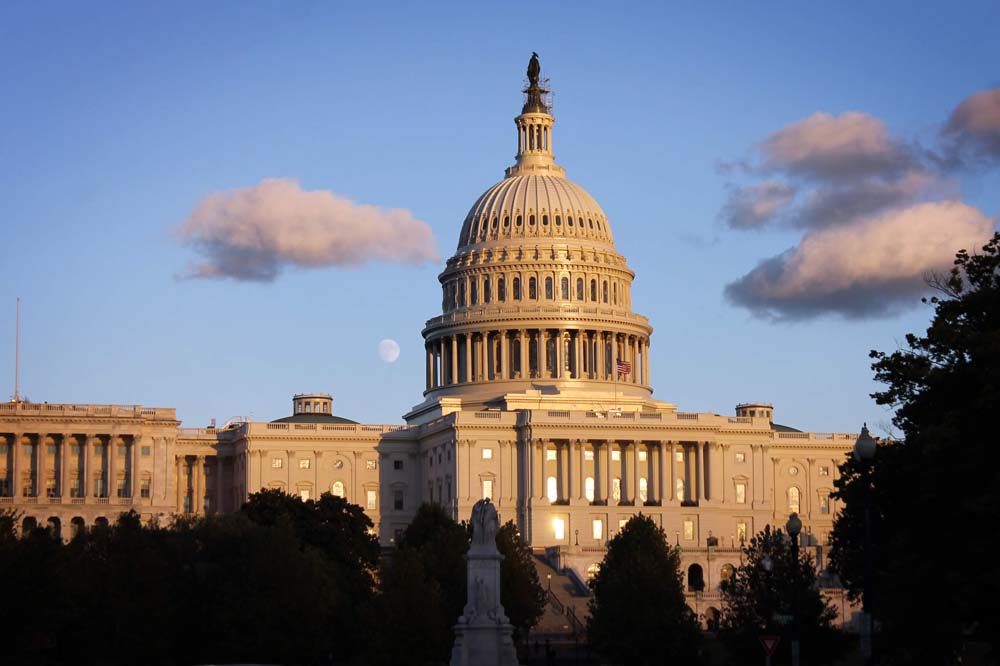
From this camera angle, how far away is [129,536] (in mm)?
111812

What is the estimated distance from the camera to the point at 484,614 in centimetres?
9375

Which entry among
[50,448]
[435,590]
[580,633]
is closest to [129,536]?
[435,590]

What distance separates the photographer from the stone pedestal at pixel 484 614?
93.1m

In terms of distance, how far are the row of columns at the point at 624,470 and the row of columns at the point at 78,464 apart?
34.5 metres

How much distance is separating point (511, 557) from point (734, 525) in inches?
2359

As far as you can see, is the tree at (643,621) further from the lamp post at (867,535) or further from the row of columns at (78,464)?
the row of columns at (78,464)

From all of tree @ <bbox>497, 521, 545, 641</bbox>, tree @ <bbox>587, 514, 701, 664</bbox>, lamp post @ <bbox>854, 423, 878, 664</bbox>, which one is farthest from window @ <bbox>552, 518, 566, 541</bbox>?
lamp post @ <bbox>854, 423, 878, 664</bbox>

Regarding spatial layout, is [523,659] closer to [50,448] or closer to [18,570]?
[18,570]

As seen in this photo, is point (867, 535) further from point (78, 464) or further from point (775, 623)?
point (78, 464)

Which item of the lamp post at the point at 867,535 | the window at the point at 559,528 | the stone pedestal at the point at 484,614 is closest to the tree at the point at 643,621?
the stone pedestal at the point at 484,614

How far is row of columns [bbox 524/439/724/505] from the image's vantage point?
190375 millimetres

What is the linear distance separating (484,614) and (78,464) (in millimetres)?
104913

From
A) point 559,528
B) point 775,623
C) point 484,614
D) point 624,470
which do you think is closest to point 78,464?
point 559,528

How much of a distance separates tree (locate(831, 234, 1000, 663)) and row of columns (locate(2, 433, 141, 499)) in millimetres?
121699
